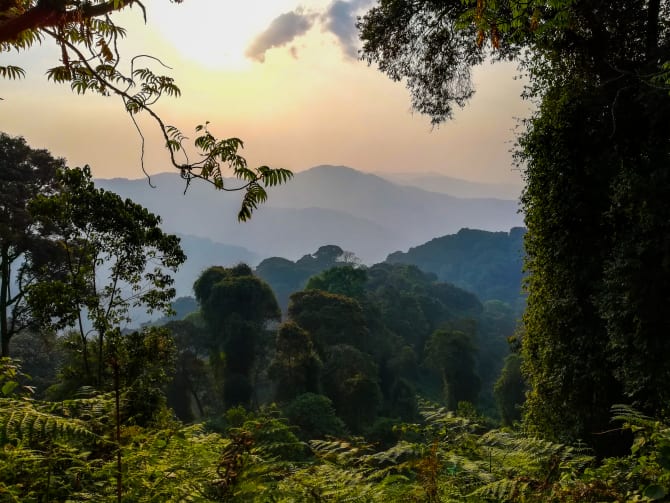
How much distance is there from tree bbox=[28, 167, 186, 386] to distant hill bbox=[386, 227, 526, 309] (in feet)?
343

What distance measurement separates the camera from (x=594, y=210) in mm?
8844

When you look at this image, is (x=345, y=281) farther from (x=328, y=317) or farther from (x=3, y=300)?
(x=3, y=300)

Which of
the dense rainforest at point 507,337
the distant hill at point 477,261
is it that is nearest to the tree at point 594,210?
the dense rainforest at point 507,337

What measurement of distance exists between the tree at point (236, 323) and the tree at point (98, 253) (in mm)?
20175

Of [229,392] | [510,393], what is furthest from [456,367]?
[229,392]

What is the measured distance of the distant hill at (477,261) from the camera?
121000mm

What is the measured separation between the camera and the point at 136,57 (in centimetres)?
417

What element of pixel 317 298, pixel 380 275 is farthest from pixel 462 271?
pixel 317 298

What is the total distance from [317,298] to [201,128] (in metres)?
33.7

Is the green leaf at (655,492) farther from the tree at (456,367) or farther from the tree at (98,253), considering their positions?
the tree at (456,367)

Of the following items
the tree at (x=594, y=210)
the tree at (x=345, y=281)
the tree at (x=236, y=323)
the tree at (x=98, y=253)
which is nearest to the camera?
the tree at (x=594, y=210)

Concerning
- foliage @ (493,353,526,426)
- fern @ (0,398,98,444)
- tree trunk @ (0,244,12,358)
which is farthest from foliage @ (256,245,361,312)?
fern @ (0,398,98,444)

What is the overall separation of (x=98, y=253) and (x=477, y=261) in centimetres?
12796

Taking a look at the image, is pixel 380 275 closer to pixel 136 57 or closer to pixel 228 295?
pixel 228 295
